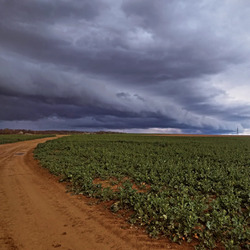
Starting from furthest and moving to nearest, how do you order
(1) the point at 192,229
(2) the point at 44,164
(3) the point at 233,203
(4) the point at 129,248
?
(2) the point at 44,164 → (3) the point at 233,203 → (1) the point at 192,229 → (4) the point at 129,248

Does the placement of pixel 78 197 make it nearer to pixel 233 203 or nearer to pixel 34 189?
pixel 34 189

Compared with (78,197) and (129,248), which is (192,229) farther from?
(78,197)

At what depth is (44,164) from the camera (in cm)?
1568

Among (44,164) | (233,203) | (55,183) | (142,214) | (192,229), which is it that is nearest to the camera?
(192,229)

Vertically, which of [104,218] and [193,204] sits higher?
[193,204]

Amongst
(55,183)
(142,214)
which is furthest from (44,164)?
(142,214)

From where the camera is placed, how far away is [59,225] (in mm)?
6117

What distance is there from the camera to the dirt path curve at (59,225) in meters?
5.13

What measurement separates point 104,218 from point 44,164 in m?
10.9

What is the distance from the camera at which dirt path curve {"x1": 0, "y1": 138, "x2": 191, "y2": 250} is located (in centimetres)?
513

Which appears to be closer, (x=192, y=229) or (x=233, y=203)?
(x=192, y=229)

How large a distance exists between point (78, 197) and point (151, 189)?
3.63m

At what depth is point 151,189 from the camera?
938 centimetres

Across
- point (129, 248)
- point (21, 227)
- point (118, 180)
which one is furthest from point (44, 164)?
point (129, 248)
